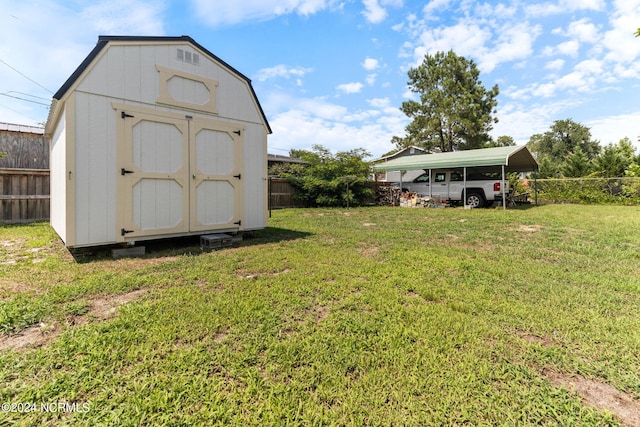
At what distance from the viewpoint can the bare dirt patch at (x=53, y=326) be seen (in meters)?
1.92

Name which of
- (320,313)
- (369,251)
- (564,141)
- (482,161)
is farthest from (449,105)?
(564,141)

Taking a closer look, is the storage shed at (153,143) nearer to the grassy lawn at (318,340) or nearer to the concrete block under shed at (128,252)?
the concrete block under shed at (128,252)

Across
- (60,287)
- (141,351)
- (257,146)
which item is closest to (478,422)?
(141,351)

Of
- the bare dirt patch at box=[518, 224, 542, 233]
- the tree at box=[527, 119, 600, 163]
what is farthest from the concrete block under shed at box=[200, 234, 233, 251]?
the tree at box=[527, 119, 600, 163]

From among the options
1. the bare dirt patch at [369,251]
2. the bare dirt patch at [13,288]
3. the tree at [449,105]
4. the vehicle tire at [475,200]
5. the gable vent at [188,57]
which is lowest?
the bare dirt patch at [13,288]

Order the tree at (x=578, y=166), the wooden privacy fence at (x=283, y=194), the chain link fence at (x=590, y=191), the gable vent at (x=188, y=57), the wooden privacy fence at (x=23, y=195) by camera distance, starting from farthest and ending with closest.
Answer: the tree at (x=578, y=166) < the chain link fence at (x=590, y=191) < the wooden privacy fence at (x=283, y=194) < the wooden privacy fence at (x=23, y=195) < the gable vent at (x=188, y=57)

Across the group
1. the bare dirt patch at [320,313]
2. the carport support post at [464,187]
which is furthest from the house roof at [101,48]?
the carport support post at [464,187]

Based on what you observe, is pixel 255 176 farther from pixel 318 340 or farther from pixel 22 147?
pixel 22 147

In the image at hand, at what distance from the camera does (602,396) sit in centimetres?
149

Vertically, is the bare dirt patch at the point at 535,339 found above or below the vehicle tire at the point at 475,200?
below

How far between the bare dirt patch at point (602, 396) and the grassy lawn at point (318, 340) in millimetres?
14

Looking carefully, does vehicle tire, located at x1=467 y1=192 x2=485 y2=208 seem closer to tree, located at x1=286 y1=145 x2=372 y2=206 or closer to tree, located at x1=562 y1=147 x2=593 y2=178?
tree, located at x1=286 y1=145 x2=372 y2=206

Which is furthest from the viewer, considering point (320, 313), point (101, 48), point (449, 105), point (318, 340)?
point (449, 105)

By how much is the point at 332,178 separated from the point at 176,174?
9.17 metres
